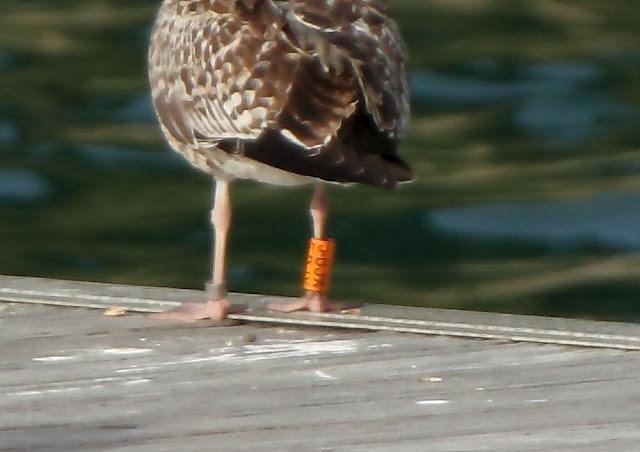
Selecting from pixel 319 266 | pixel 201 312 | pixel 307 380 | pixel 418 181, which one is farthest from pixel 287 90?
pixel 418 181

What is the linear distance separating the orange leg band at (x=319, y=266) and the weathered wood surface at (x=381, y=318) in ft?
0.61

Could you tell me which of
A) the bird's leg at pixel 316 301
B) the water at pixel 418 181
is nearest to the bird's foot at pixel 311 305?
the bird's leg at pixel 316 301

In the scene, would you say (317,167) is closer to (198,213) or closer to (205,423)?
(205,423)

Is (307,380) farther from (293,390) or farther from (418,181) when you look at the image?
(418,181)

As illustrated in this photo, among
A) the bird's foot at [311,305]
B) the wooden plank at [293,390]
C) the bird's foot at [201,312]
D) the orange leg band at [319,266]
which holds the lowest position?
the wooden plank at [293,390]

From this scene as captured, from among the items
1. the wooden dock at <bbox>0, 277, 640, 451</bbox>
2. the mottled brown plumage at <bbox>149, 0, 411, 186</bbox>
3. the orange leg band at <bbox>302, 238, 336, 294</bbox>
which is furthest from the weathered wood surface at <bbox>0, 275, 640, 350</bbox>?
the mottled brown plumage at <bbox>149, 0, 411, 186</bbox>

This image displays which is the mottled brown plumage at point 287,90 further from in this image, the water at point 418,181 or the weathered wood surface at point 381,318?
the water at point 418,181

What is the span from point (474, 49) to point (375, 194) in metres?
3.72

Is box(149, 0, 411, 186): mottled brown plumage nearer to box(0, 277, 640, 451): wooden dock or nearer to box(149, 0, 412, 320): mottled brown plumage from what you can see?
box(149, 0, 412, 320): mottled brown plumage

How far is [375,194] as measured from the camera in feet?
48.6

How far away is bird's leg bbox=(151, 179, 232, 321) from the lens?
277 inches

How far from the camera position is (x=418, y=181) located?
1486cm

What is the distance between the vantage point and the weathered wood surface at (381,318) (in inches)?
264

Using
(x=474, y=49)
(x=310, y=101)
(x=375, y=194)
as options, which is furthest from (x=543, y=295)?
(x=310, y=101)
